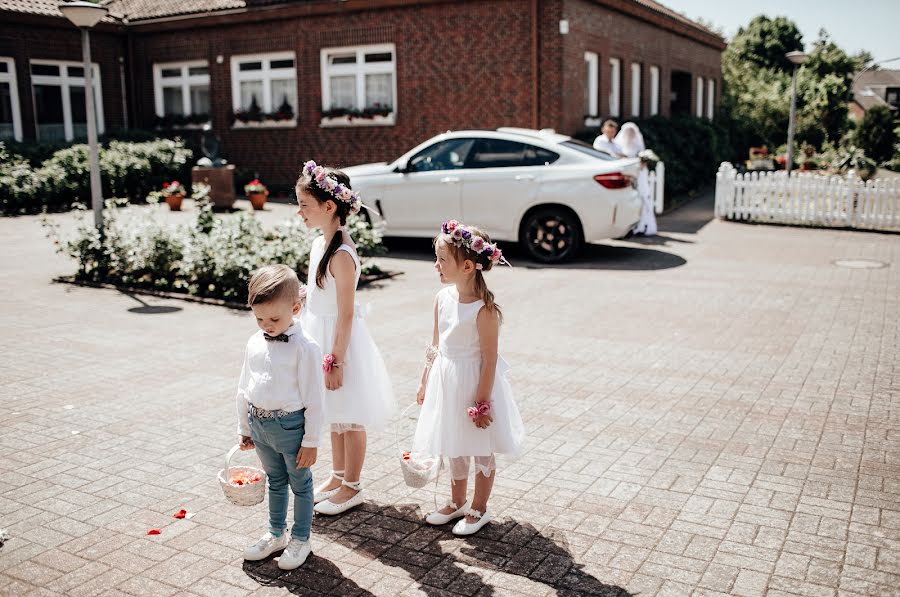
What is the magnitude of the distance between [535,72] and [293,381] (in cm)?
1585

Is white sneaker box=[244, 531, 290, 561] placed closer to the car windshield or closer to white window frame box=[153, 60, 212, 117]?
the car windshield

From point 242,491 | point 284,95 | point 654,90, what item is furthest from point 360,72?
point 242,491

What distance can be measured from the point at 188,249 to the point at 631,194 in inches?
238

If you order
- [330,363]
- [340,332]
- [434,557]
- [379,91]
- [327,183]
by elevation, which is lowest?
[434,557]

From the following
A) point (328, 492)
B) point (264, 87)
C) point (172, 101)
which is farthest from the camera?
point (172, 101)

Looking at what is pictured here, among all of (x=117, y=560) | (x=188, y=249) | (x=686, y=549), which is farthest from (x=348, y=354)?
(x=188, y=249)

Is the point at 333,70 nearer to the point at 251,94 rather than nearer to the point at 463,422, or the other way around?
the point at 251,94

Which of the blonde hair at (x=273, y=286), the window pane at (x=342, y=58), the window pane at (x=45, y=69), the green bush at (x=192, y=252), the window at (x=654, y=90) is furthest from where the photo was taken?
the window at (x=654, y=90)

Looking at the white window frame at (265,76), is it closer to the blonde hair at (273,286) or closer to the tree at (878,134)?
the blonde hair at (273,286)

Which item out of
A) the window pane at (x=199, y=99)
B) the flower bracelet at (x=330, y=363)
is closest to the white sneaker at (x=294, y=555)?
the flower bracelet at (x=330, y=363)

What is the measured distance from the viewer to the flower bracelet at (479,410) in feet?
13.6

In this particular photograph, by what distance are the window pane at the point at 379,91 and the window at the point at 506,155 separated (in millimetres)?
8385

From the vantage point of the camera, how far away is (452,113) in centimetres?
1977

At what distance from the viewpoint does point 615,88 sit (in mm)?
22828
